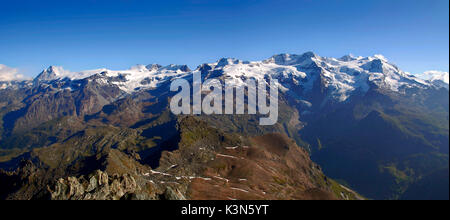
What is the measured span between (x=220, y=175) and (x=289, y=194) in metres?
54.9

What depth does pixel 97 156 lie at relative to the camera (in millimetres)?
191125
